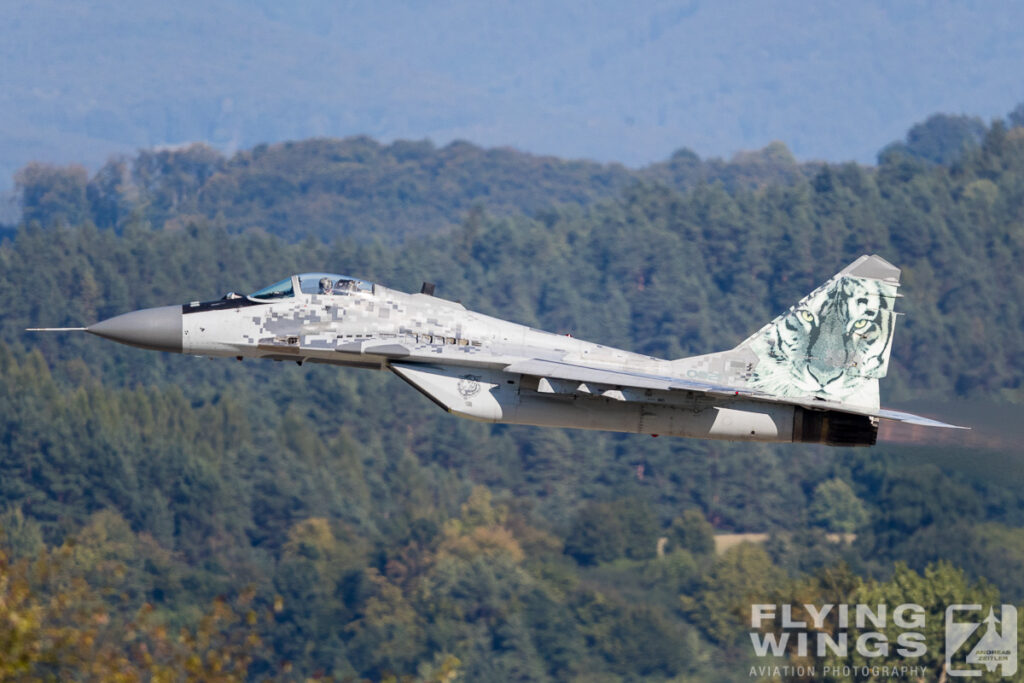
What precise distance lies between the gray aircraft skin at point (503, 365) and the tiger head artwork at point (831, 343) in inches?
1.6

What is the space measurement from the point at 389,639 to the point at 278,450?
4440 cm

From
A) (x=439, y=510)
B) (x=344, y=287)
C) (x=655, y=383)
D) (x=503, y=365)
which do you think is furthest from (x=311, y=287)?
(x=439, y=510)

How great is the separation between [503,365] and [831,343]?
6029 millimetres

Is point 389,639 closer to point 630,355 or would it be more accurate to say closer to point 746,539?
point 746,539

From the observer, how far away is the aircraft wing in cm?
2589

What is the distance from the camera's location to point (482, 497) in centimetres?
14162

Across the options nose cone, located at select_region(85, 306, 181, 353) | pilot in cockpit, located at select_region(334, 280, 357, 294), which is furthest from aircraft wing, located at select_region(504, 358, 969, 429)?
nose cone, located at select_region(85, 306, 181, 353)

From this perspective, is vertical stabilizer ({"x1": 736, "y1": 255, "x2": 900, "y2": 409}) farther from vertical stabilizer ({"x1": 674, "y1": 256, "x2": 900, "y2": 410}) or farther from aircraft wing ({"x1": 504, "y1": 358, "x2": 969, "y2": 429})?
aircraft wing ({"x1": 504, "y1": 358, "x2": 969, "y2": 429})

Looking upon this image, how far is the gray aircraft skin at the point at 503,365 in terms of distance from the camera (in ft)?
86.6

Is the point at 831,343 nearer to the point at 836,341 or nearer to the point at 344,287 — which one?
the point at 836,341

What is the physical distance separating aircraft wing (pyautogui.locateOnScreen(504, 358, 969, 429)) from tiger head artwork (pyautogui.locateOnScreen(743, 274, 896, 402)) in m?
0.69

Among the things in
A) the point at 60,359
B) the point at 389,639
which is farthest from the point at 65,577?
the point at 60,359

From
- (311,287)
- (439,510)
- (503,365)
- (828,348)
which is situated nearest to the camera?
(503,365)

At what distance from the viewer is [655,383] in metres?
26.1
